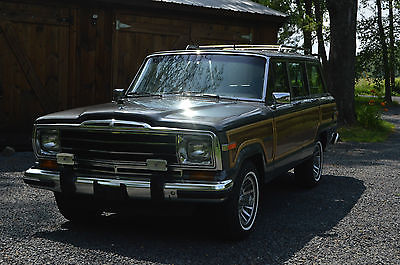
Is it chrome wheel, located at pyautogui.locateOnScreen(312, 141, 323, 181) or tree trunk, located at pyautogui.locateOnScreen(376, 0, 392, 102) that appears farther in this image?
tree trunk, located at pyautogui.locateOnScreen(376, 0, 392, 102)

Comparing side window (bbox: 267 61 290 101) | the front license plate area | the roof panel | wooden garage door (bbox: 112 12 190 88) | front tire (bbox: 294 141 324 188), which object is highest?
the roof panel

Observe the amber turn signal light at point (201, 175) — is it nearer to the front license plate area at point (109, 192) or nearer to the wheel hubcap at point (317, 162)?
the front license plate area at point (109, 192)

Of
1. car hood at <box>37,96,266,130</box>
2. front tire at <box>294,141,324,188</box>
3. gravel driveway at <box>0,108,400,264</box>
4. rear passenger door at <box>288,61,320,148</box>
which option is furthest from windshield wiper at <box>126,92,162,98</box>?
front tire at <box>294,141,324,188</box>

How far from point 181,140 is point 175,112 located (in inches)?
16.6

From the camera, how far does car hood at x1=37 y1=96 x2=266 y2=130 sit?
503 centimetres

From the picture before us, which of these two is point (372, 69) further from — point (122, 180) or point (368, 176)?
point (122, 180)

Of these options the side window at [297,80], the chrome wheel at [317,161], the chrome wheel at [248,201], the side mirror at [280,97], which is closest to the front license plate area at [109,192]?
the chrome wheel at [248,201]

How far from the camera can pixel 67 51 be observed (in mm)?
12375

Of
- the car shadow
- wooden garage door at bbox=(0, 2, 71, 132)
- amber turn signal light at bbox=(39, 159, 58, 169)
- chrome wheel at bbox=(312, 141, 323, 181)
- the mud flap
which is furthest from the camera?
wooden garage door at bbox=(0, 2, 71, 132)

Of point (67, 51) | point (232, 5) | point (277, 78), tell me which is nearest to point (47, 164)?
point (277, 78)

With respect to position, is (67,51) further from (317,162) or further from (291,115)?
(291,115)

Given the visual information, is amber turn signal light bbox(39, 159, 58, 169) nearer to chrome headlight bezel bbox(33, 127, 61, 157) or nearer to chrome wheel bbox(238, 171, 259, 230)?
chrome headlight bezel bbox(33, 127, 61, 157)

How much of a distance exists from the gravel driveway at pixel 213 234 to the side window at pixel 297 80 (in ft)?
4.59

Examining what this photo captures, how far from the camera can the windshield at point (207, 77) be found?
249 inches
